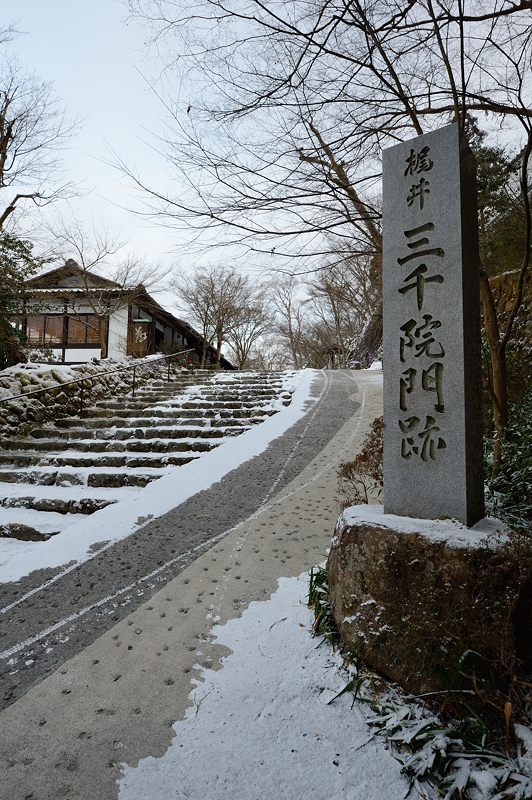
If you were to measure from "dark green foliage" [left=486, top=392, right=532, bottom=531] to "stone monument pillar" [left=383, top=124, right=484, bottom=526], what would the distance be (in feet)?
3.48

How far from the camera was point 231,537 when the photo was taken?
3.96m

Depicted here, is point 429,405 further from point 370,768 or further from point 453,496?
point 370,768

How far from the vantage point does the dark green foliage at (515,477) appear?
11.0 feet

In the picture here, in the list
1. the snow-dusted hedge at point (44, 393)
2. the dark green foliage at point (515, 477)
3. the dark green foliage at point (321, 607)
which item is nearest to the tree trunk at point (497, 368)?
the dark green foliage at point (515, 477)

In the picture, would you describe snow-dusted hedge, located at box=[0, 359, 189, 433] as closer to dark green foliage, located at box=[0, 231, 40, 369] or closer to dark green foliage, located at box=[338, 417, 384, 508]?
dark green foliage, located at box=[0, 231, 40, 369]

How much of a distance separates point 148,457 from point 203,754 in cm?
459

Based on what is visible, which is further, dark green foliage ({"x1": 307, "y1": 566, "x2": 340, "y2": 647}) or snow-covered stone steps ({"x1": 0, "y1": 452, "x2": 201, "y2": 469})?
snow-covered stone steps ({"x1": 0, "y1": 452, "x2": 201, "y2": 469})

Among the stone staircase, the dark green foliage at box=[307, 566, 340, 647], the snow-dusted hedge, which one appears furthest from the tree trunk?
the snow-dusted hedge

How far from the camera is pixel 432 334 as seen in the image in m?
2.51

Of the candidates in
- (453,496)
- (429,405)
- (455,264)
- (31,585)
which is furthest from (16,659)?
(455,264)

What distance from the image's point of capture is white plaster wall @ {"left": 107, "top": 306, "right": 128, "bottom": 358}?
19.8 meters

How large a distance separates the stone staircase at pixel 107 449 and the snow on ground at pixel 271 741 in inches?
124

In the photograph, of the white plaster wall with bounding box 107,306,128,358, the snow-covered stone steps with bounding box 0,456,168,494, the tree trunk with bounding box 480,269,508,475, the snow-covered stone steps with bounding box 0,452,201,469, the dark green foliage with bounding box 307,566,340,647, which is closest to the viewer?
the dark green foliage with bounding box 307,566,340,647

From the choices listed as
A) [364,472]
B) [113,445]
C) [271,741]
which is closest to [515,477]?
[364,472]
